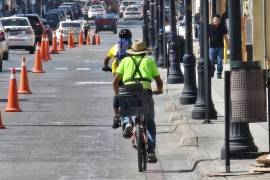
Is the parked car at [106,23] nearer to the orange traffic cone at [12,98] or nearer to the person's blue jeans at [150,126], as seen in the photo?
the orange traffic cone at [12,98]

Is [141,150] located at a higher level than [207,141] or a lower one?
higher

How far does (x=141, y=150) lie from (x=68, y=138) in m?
4.15

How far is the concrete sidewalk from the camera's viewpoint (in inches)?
485

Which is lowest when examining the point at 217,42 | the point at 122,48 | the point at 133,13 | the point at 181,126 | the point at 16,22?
the point at 181,126

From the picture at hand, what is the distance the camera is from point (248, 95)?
39.5 ft

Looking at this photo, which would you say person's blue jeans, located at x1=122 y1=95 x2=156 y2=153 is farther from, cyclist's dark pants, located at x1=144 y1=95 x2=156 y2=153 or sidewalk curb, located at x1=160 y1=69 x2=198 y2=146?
sidewalk curb, located at x1=160 y1=69 x2=198 y2=146

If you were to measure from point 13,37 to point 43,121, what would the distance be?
29.8 m

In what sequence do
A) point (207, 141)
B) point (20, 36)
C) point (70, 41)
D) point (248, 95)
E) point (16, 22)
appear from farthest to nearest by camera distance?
point (70, 41) → point (16, 22) → point (20, 36) → point (207, 141) → point (248, 95)

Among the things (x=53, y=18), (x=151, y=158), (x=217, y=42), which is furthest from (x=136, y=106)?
(x=53, y=18)

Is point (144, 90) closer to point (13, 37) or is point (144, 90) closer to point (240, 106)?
point (240, 106)

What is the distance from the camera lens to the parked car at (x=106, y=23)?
8581cm

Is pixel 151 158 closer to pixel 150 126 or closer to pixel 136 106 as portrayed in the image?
pixel 150 126

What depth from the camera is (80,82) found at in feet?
100

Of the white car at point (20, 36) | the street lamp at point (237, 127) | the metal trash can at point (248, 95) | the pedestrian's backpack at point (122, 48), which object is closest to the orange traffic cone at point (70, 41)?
the white car at point (20, 36)
